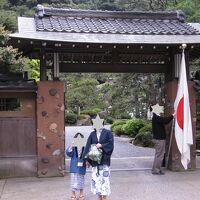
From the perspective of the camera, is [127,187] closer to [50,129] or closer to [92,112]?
[50,129]

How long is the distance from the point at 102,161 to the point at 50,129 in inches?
162

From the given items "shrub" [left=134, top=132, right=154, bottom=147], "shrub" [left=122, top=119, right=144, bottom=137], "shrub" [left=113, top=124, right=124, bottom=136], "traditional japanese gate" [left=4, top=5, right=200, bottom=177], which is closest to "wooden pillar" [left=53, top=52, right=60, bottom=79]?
"traditional japanese gate" [left=4, top=5, right=200, bottom=177]

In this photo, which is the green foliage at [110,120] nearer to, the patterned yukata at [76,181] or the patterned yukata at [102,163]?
the patterned yukata at [76,181]

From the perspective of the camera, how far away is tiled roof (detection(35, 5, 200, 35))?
11766 millimetres

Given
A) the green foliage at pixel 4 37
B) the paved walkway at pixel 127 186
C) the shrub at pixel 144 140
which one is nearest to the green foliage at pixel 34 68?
the shrub at pixel 144 140

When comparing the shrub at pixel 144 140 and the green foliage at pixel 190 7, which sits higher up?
the green foliage at pixel 190 7

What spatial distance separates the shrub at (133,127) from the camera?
2395 centimetres

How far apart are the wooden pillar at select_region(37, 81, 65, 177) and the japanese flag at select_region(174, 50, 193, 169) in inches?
126

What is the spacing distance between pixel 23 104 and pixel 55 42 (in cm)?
206

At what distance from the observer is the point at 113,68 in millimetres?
12016

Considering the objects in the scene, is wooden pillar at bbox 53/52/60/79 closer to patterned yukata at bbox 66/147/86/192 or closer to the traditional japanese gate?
the traditional japanese gate

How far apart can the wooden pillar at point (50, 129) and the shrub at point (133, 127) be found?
13.0 metres

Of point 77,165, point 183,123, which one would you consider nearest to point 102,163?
point 77,165

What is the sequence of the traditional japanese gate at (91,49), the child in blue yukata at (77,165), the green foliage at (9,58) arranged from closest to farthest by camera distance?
the child in blue yukata at (77,165) < the traditional japanese gate at (91,49) < the green foliage at (9,58)
